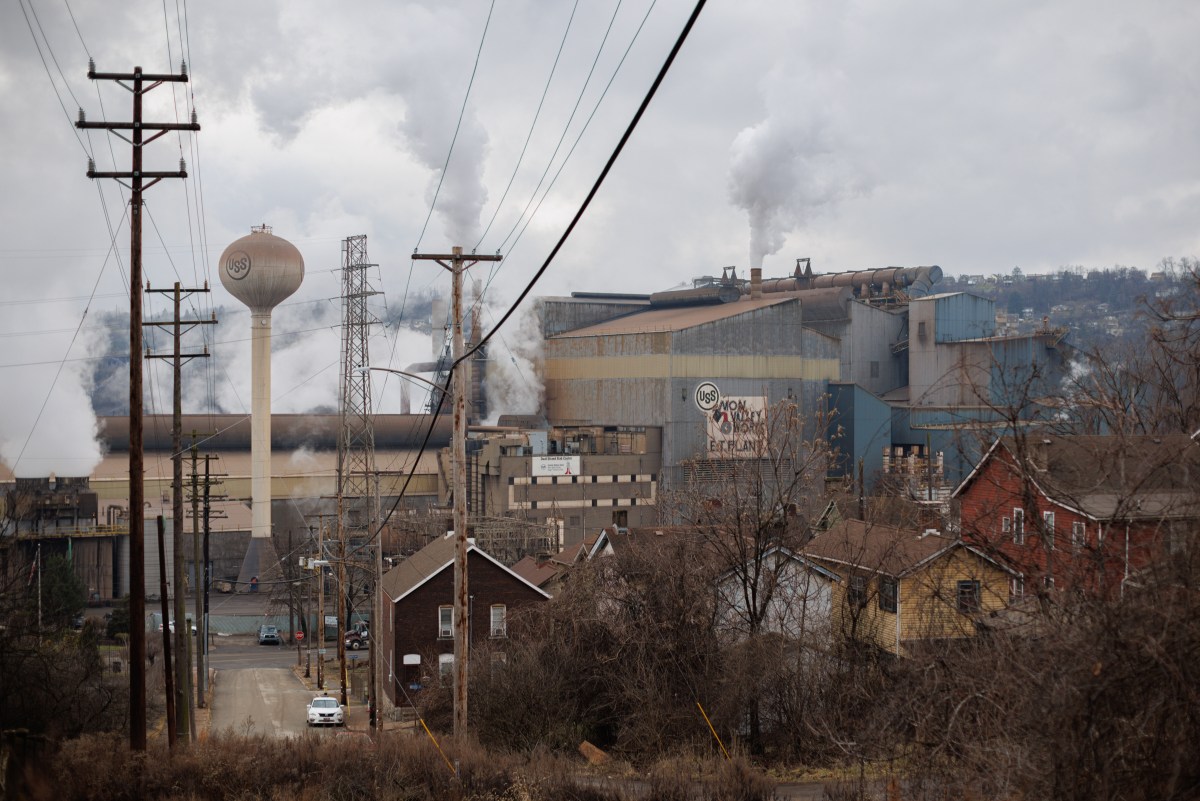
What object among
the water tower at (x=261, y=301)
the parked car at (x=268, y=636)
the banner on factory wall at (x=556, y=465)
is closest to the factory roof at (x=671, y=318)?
the banner on factory wall at (x=556, y=465)

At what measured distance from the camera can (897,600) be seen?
75.5 ft

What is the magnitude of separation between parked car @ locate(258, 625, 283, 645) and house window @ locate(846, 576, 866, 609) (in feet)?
125

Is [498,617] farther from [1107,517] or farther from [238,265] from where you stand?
[238,265]

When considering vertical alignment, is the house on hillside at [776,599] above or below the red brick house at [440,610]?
above

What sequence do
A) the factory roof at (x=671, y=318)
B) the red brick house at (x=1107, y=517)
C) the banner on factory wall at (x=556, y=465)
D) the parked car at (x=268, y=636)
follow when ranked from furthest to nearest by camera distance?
the factory roof at (x=671, y=318), the banner on factory wall at (x=556, y=465), the parked car at (x=268, y=636), the red brick house at (x=1107, y=517)

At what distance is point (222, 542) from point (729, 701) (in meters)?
50.2

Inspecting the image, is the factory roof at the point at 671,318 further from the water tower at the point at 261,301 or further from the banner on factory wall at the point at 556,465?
the water tower at the point at 261,301

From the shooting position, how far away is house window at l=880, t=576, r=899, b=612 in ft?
73.3

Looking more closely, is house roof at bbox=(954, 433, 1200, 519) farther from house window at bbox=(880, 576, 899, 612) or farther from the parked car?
the parked car

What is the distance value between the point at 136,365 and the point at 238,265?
54.4 m

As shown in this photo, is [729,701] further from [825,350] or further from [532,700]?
[825,350]

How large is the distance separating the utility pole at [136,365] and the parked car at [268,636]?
40.1 meters

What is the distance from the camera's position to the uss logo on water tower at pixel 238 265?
2622 inches

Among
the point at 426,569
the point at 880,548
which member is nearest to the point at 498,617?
the point at 426,569
